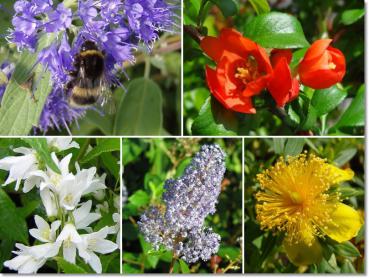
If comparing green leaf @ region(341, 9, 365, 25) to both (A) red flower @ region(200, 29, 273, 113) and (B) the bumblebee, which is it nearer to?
(A) red flower @ region(200, 29, 273, 113)

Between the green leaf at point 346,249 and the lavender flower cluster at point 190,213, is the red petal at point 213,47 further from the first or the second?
the green leaf at point 346,249

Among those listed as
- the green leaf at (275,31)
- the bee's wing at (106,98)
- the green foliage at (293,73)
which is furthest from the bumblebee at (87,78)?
the green leaf at (275,31)

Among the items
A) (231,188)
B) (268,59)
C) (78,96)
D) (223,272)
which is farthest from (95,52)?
(223,272)

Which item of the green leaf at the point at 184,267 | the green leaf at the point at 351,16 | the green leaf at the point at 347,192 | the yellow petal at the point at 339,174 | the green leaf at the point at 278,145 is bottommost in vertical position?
the green leaf at the point at 184,267

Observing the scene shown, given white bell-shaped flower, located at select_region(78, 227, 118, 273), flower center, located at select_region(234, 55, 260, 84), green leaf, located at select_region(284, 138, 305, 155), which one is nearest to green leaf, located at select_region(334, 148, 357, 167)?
green leaf, located at select_region(284, 138, 305, 155)

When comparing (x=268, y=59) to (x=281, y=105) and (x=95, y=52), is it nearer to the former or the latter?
(x=281, y=105)

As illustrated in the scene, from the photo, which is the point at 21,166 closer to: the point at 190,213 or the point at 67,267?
the point at 67,267
